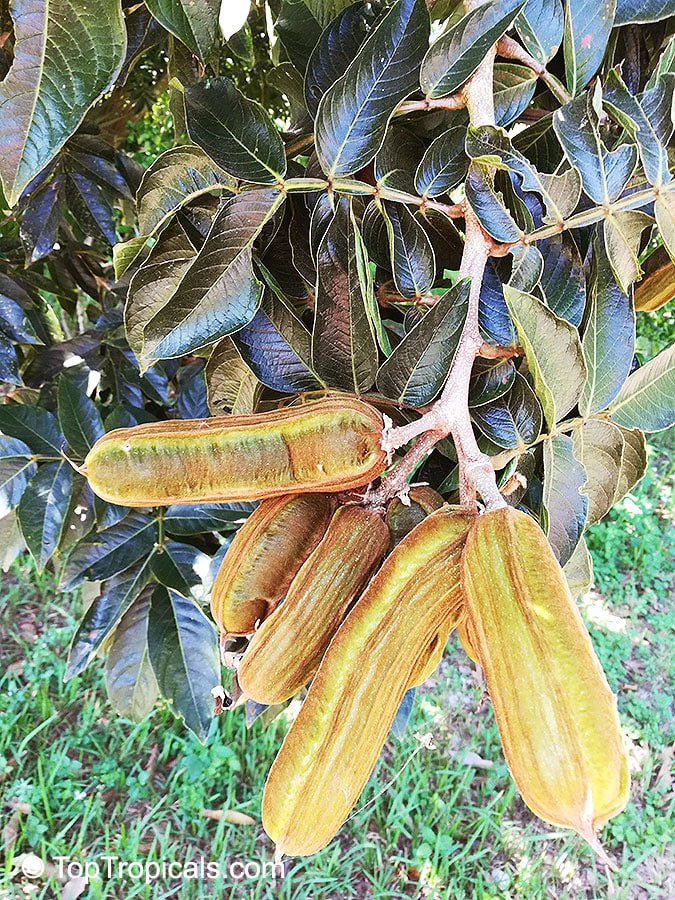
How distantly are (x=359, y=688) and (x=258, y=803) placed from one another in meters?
1.64

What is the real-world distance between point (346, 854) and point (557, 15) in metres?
1.87

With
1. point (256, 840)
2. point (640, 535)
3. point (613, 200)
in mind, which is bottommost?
point (640, 535)

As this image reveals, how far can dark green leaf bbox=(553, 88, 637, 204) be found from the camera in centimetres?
63

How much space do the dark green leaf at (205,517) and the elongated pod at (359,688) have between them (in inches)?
18.8

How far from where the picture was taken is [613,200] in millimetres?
659

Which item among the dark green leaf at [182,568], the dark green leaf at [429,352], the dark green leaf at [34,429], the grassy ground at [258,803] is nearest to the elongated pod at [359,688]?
the dark green leaf at [429,352]

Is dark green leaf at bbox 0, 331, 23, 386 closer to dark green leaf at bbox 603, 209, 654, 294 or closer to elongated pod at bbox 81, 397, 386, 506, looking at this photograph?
elongated pod at bbox 81, 397, 386, 506

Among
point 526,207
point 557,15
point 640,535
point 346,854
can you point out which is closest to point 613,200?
point 526,207

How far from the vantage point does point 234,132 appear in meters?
0.65

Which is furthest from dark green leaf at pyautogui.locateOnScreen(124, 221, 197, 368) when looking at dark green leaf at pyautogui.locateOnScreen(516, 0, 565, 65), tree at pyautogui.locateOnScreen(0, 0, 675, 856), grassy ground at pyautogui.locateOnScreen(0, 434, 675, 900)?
grassy ground at pyautogui.locateOnScreen(0, 434, 675, 900)

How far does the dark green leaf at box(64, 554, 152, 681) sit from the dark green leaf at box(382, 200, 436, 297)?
66 cm

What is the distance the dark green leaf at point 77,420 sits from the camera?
3.51 feet

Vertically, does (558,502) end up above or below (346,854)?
above

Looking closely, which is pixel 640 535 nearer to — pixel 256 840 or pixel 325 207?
pixel 256 840
